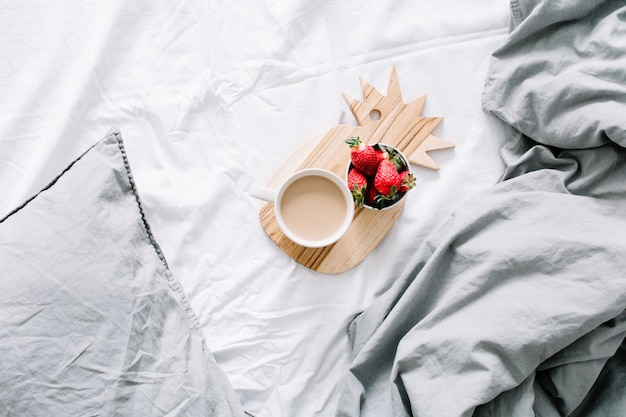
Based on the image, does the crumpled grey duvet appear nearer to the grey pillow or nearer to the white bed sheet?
the white bed sheet

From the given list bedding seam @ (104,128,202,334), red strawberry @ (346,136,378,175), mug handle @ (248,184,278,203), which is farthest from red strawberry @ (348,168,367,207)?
bedding seam @ (104,128,202,334)

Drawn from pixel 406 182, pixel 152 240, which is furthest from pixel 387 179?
pixel 152 240

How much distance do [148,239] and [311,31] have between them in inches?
17.7

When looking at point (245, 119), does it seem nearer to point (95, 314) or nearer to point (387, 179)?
point (387, 179)

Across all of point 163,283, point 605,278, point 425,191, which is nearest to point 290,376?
point 163,283

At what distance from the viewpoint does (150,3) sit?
0.86m

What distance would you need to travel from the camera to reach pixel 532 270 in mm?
739

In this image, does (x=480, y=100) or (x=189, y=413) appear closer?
(x=189, y=413)

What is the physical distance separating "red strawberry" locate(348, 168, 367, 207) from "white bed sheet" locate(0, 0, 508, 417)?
99 millimetres

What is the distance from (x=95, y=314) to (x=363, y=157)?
439 mm

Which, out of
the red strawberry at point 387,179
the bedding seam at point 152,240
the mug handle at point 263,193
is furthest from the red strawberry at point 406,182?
the bedding seam at point 152,240

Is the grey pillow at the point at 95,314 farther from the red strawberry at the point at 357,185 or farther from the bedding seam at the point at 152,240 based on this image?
the red strawberry at the point at 357,185

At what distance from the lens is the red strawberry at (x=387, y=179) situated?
77cm

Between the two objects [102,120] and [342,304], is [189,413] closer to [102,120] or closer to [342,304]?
[342,304]
